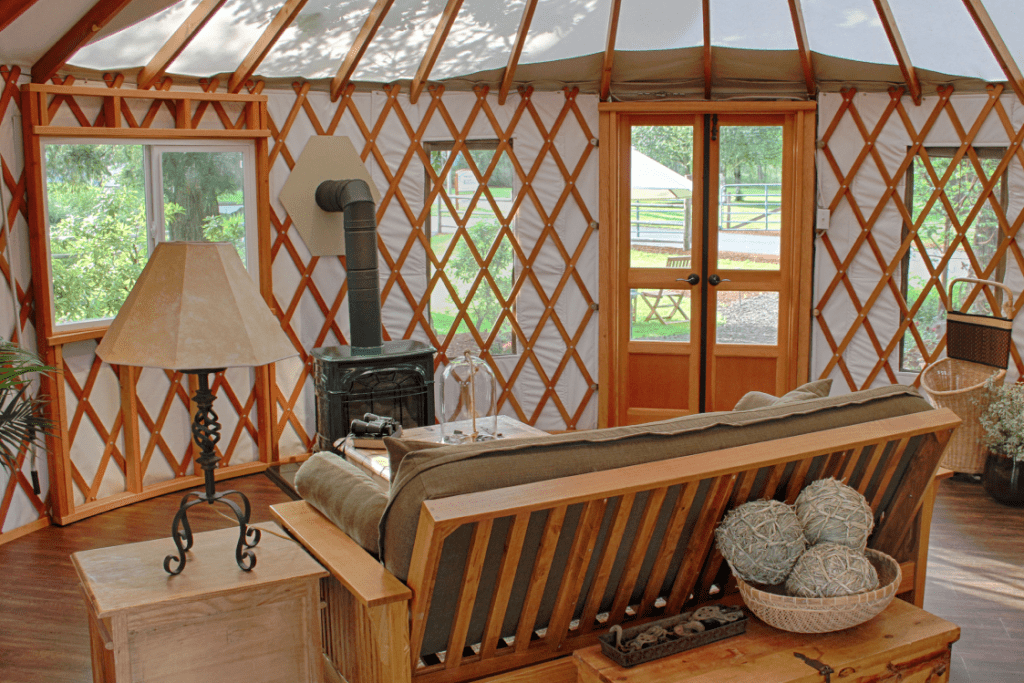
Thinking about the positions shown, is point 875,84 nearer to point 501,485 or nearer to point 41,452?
point 501,485

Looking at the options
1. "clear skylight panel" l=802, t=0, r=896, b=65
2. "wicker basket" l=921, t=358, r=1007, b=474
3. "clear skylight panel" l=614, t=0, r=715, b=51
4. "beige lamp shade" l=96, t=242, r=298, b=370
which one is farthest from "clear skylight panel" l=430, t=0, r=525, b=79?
"beige lamp shade" l=96, t=242, r=298, b=370

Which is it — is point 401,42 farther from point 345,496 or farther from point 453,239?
point 345,496

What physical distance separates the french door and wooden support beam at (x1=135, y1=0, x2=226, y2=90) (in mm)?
1946

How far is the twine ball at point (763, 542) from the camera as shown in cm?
193

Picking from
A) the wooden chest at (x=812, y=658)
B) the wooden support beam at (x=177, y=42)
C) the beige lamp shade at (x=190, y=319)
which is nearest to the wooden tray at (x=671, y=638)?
the wooden chest at (x=812, y=658)

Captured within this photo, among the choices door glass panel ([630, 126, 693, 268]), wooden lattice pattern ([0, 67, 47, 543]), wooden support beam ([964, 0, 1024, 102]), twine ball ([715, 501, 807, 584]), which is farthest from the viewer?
door glass panel ([630, 126, 693, 268])

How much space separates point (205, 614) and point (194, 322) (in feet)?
1.80

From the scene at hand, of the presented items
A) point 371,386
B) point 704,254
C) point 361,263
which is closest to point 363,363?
point 371,386

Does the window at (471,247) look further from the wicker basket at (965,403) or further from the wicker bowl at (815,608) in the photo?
the wicker bowl at (815,608)

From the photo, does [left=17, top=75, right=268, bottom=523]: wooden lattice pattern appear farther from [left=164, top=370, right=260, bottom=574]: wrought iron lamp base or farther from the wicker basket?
the wicker basket

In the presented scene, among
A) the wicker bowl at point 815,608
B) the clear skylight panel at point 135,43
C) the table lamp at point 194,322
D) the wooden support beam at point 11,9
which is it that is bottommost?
the wicker bowl at point 815,608

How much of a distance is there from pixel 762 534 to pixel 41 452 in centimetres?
296

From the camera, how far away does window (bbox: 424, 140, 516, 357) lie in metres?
4.69

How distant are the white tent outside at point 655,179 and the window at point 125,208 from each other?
1920mm
